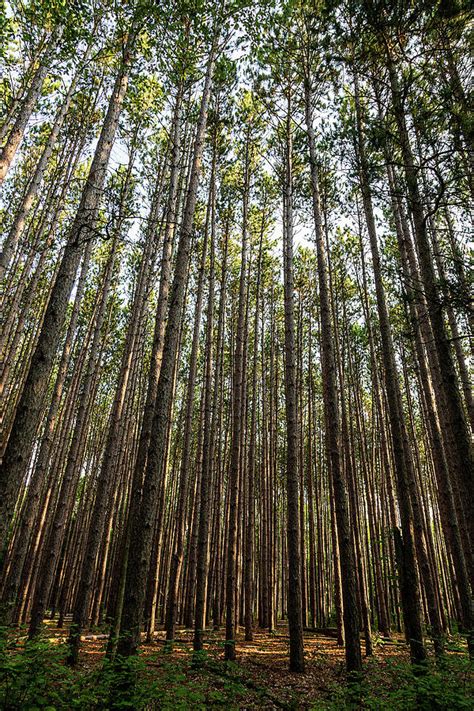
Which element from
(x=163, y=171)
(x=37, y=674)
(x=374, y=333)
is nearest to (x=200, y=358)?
(x=374, y=333)

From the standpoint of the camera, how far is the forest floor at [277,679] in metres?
3.97

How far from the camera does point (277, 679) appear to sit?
20.3ft

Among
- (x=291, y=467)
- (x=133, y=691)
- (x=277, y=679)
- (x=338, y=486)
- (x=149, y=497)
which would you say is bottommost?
(x=277, y=679)

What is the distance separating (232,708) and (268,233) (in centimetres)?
1180

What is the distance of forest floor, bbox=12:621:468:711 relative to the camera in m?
3.97

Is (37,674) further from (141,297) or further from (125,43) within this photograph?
(125,43)

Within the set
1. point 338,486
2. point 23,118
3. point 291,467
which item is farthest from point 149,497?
point 23,118

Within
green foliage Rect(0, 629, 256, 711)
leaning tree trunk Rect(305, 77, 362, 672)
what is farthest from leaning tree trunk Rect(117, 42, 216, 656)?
leaning tree trunk Rect(305, 77, 362, 672)

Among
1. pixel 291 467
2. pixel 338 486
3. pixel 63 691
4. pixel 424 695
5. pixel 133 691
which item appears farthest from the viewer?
pixel 291 467

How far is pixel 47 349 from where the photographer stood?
4.04 meters

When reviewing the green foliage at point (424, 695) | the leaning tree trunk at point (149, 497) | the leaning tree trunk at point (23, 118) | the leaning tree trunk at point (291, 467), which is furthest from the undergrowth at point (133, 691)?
the leaning tree trunk at point (23, 118)

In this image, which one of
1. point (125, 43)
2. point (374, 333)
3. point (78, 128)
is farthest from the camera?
point (374, 333)

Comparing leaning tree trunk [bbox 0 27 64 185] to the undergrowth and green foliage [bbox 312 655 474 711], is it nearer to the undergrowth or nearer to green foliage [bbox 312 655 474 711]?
the undergrowth

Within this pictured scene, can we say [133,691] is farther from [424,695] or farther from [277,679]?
[277,679]
